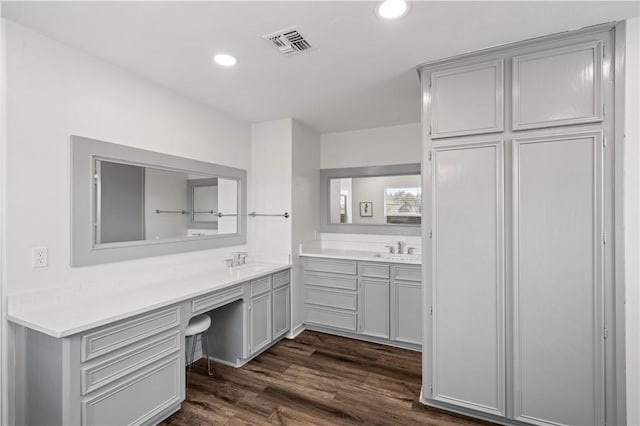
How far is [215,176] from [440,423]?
2.76m

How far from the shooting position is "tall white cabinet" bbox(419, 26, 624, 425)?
1795 millimetres

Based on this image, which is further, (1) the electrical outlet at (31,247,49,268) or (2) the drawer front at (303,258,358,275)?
(2) the drawer front at (303,258,358,275)

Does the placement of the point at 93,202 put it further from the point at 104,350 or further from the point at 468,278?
the point at 468,278

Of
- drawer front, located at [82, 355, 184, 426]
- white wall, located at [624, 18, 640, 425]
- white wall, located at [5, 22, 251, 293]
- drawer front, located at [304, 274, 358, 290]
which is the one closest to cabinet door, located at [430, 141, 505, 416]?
white wall, located at [624, 18, 640, 425]

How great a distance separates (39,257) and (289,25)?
197cm

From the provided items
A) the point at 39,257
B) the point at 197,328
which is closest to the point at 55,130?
the point at 39,257

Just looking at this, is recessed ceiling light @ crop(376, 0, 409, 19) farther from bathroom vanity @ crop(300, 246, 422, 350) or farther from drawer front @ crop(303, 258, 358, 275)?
drawer front @ crop(303, 258, 358, 275)

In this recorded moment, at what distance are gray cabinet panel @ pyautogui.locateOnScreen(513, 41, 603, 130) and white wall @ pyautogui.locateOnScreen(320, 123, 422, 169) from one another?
65.1 inches

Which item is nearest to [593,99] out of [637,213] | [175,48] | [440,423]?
[637,213]

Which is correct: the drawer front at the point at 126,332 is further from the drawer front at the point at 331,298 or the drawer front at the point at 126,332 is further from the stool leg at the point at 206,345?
the drawer front at the point at 331,298

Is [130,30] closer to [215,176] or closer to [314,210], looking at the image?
[215,176]

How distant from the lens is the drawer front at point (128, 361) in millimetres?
1651

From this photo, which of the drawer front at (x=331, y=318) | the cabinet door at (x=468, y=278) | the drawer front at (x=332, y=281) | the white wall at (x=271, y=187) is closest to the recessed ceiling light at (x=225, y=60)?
the white wall at (x=271, y=187)

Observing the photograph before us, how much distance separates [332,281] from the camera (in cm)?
351
